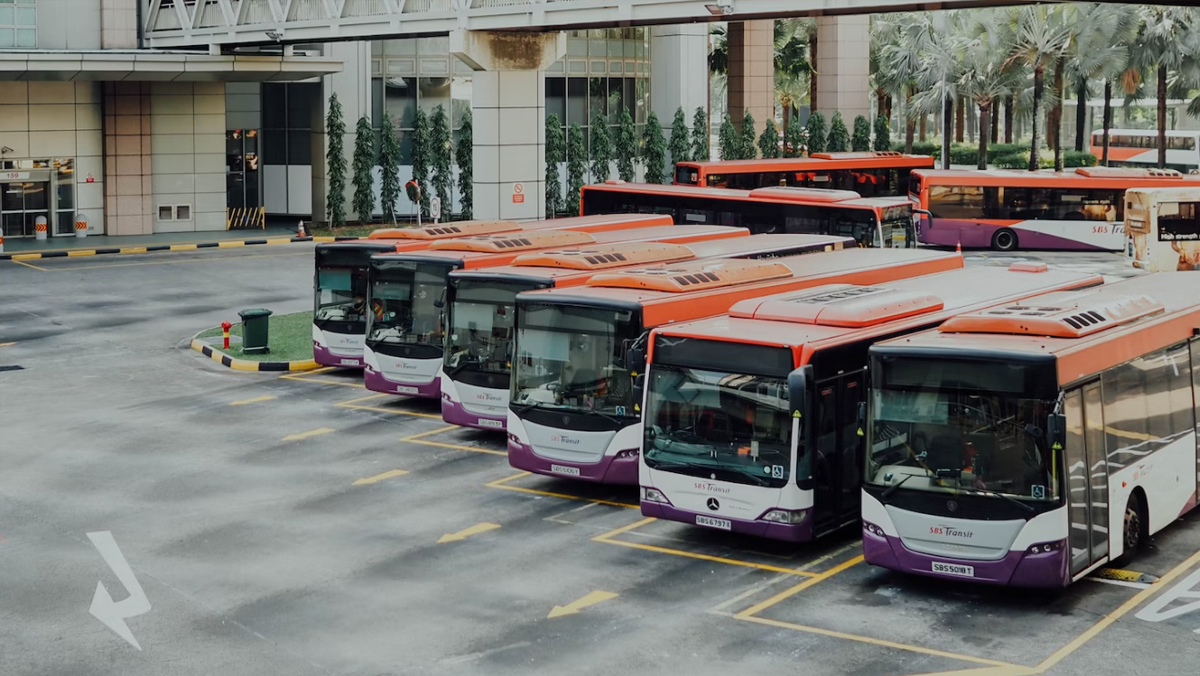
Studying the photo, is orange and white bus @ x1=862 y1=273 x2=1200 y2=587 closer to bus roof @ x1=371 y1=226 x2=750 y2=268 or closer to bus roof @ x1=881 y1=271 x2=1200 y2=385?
bus roof @ x1=881 y1=271 x2=1200 y2=385

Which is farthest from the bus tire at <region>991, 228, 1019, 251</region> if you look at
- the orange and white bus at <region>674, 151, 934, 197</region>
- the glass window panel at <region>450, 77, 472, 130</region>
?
the glass window panel at <region>450, 77, 472, 130</region>

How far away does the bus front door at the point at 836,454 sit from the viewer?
15.2 metres

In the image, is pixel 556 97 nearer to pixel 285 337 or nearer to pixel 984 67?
pixel 984 67

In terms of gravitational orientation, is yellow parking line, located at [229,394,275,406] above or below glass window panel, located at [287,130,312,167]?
below

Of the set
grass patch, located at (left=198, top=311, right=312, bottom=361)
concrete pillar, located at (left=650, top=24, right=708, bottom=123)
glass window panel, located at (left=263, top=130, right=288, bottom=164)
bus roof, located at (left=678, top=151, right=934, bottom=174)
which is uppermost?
concrete pillar, located at (left=650, top=24, right=708, bottom=123)

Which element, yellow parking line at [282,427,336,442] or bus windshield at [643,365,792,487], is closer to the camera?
bus windshield at [643,365,792,487]

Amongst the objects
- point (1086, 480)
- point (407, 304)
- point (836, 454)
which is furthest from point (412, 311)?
point (1086, 480)

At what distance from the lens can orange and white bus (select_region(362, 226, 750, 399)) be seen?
22.8 meters

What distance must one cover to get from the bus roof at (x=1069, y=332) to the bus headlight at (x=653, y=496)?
3046mm

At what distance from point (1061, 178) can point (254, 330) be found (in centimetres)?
2934

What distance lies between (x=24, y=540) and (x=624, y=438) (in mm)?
6836

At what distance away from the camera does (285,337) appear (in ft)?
99.3

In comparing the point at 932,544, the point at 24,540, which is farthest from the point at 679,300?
the point at 24,540

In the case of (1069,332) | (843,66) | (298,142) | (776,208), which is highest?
(843,66)
